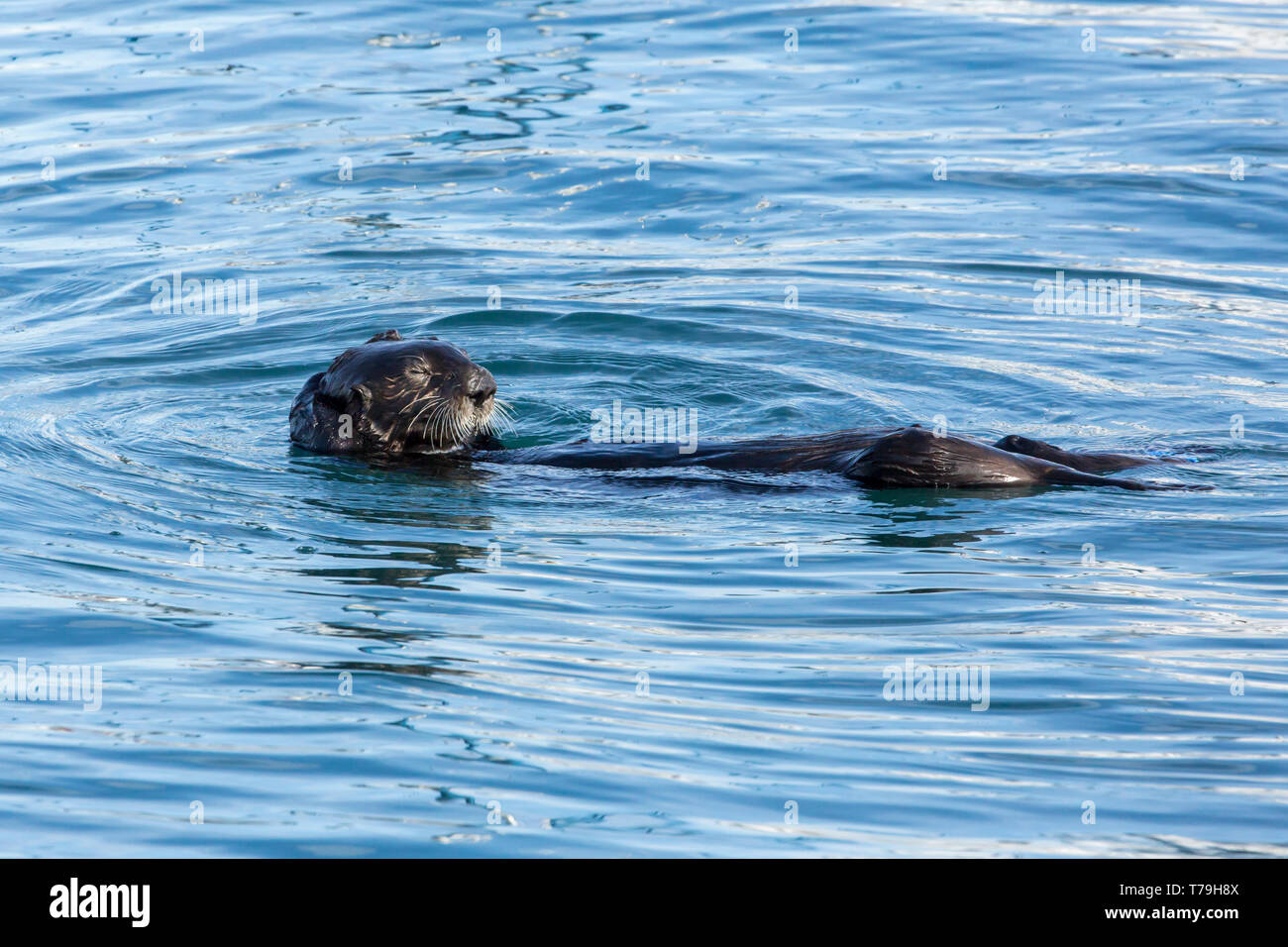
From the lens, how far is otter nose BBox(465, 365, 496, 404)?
6965 mm

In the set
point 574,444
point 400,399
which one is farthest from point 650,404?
point 400,399

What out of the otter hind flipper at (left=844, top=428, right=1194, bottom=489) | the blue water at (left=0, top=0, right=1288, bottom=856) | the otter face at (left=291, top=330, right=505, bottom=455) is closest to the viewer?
the blue water at (left=0, top=0, right=1288, bottom=856)

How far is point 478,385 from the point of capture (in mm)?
7000

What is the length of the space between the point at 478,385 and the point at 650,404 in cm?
180

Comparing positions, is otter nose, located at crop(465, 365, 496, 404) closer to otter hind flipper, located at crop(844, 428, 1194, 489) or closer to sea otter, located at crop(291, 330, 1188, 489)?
sea otter, located at crop(291, 330, 1188, 489)

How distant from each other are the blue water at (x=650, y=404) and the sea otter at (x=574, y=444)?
129 mm

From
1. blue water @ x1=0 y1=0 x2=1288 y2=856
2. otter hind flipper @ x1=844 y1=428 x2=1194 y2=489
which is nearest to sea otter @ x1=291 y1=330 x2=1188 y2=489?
otter hind flipper @ x1=844 y1=428 x2=1194 y2=489

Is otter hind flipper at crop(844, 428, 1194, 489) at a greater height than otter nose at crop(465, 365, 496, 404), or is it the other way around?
otter nose at crop(465, 365, 496, 404)

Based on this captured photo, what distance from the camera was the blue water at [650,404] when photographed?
4.32m

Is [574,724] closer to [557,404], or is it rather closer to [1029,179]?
[557,404]

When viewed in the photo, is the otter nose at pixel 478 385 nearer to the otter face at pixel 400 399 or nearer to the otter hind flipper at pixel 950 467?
the otter face at pixel 400 399

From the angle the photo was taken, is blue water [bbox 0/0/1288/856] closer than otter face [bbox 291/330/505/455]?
Yes

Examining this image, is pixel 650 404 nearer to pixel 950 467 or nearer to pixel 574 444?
pixel 574 444

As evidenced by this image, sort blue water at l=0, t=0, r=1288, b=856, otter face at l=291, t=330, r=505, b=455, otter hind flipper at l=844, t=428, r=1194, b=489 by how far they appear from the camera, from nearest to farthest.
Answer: blue water at l=0, t=0, r=1288, b=856 → otter hind flipper at l=844, t=428, r=1194, b=489 → otter face at l=291, t=330, r=505, b=455
